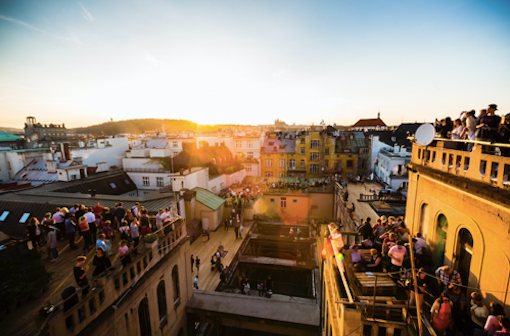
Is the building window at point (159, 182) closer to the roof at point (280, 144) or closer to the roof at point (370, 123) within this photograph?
the roof at point (280, 144)

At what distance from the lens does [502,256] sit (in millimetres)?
5848

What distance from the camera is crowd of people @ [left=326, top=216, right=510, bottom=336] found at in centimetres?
594

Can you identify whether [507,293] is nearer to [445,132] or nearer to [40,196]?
[445,132]

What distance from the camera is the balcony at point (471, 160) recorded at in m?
6.08

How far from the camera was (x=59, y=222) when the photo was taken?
1190 centimetres

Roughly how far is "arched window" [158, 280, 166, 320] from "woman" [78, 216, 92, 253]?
4063 mm

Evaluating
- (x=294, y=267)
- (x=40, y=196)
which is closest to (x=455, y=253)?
(x=294, y=267)

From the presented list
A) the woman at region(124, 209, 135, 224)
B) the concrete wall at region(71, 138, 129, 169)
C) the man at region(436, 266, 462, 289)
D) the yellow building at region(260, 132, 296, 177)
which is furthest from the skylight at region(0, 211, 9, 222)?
the yellow building at region(260, 132, 296, 177)

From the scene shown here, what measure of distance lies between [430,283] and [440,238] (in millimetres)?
1745

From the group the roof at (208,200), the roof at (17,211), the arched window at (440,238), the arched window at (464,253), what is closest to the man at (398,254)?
the arched window at (464,253)

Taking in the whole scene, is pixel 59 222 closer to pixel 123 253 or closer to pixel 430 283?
pixel 123 253

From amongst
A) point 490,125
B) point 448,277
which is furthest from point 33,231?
point 490,125

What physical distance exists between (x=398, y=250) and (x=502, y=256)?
267cm

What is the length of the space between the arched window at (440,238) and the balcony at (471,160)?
1912mm
